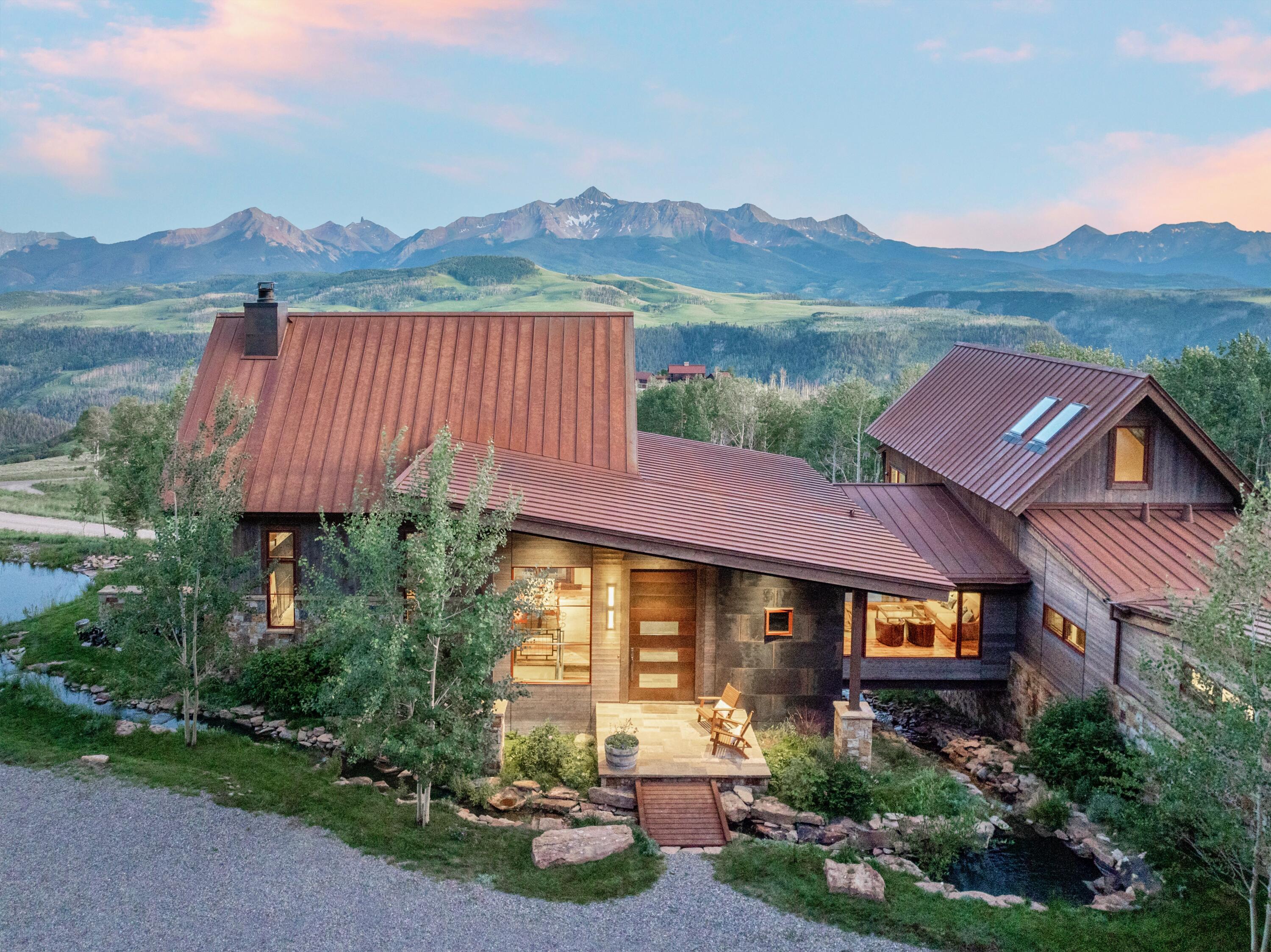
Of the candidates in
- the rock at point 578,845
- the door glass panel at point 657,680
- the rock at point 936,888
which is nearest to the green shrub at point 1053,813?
the rock at point 936,888

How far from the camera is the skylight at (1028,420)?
18516 millimetres

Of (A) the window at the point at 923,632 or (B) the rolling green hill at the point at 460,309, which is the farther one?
(B) the rolling green hill at the point at 460,309

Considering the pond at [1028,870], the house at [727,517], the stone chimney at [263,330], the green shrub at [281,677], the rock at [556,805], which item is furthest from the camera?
the stone chimney at [263,330]

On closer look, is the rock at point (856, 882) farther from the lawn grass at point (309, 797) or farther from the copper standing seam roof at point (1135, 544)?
the copper standing seam roof at point (1135, 544)

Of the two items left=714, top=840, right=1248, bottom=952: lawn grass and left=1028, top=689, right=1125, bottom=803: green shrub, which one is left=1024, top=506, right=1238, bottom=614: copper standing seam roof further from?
left=714, top=840, right=1248, bottom=952: lawn grass

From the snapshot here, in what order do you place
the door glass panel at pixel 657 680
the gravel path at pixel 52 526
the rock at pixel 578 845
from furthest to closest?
the gravel path at pixel 52 526, the door glass panel at pixel 657 680, the rock at pixel 578 845

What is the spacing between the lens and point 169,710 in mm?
16422

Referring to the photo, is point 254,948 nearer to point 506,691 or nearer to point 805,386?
point 506,691

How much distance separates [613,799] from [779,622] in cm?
415

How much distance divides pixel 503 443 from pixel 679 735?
6569 mm

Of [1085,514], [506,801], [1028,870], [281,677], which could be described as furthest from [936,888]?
[281,677]

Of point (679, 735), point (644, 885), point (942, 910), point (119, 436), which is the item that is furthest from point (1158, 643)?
point (119, 436)

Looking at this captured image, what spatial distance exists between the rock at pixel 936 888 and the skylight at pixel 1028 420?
1054 cm

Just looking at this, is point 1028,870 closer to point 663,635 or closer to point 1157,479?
point 663,635
